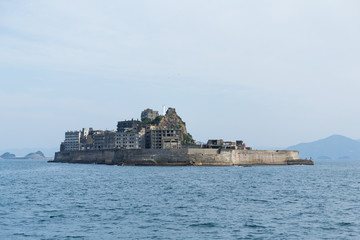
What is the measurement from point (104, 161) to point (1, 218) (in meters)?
122

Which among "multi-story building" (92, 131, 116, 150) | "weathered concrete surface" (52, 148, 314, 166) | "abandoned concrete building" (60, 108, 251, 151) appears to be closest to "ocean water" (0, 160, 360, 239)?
"weathered concrete surface" (52, 148, 314, 166)

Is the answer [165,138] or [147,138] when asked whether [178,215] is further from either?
[147,138]

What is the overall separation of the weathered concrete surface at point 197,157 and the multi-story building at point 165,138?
16.1 m

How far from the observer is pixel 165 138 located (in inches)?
5891

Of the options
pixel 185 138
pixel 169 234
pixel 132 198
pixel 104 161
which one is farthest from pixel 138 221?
pixel 185 138

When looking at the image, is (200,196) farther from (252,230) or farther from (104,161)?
(104,161)

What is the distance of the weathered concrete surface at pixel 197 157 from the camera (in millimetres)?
127125

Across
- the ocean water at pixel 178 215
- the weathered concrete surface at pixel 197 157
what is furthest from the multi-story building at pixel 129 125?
the ocean water at pixel 178 215

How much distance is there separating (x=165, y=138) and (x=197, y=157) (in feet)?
82.8

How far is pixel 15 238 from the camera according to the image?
2597 cm

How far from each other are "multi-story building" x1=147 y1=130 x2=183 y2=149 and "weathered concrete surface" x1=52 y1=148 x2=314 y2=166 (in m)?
16.1

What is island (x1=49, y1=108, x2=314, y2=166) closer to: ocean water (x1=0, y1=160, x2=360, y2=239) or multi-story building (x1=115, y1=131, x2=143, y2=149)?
multi-story building (x1=115, y1=131, x2=143, y2=149)

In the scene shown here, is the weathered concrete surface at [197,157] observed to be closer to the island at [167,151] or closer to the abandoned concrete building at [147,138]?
the island at [167,151]

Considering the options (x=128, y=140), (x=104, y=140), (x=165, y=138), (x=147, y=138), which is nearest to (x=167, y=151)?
(x=165, y=138)
